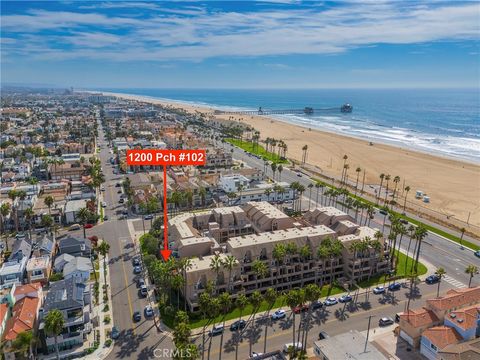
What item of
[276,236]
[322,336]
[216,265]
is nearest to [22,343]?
[216,265]

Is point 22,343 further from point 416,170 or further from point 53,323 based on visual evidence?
point 416,170

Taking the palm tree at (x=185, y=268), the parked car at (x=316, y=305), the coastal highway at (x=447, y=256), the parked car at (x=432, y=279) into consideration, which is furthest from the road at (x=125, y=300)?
the coastal highway at (x=447, y=256)

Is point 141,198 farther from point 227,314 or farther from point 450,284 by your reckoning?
point 450,284

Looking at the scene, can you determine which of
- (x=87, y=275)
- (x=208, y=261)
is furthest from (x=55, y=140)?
(x=208, y=261)

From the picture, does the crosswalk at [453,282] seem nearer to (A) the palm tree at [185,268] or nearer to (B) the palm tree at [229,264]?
(B) the palm tree at [229,264]

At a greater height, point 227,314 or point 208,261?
point 208,261

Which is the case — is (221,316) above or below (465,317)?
below

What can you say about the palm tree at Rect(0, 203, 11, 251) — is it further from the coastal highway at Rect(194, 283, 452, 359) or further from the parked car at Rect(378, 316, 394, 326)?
the parked car at Rect(378, 316, 394, 326)
